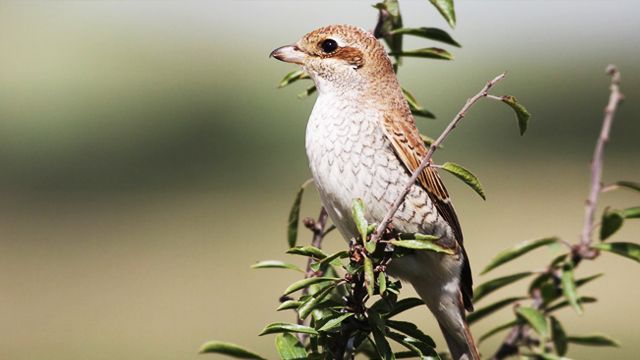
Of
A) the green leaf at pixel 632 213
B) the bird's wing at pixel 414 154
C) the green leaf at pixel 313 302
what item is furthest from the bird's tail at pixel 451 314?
the green leaf at pixel 632 213

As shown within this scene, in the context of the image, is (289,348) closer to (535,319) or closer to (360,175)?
(535,319)

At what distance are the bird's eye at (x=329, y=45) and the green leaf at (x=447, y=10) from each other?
850 mm

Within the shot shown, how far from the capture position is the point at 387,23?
307 centimetres

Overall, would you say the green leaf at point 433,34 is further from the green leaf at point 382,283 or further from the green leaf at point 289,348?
the green leaf at point 289,348

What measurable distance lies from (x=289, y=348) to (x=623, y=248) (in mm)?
783

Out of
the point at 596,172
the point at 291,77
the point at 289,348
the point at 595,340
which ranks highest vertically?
the point at 291,77

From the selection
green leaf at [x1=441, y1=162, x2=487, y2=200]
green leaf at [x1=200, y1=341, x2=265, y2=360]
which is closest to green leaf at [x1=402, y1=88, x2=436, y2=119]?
green leaf at [x1=441, y1=162, x2=487, y2=200]

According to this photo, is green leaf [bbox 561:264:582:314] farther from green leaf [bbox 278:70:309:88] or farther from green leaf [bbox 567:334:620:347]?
green leaf [bbox 278:70:309:88]

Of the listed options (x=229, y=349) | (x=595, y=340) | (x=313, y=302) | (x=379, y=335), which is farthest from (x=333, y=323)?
(x=595, y=340)

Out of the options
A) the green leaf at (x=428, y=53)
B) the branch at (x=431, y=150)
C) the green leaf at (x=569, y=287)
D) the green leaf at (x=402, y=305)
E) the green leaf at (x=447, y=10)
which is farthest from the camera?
the green leaf at (x=428, y=53)

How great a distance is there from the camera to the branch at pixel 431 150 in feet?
7.01

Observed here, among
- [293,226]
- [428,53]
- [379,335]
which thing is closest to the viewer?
[379,335]

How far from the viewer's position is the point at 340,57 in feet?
11.7

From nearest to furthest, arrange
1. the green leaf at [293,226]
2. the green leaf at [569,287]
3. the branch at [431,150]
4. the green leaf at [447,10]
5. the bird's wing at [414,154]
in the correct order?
the green leaf at [569,287] → the branch at [431,150] → the green leaf at [447,10] → the green leaf at [293,226] → the bird's wing at [414,154]
